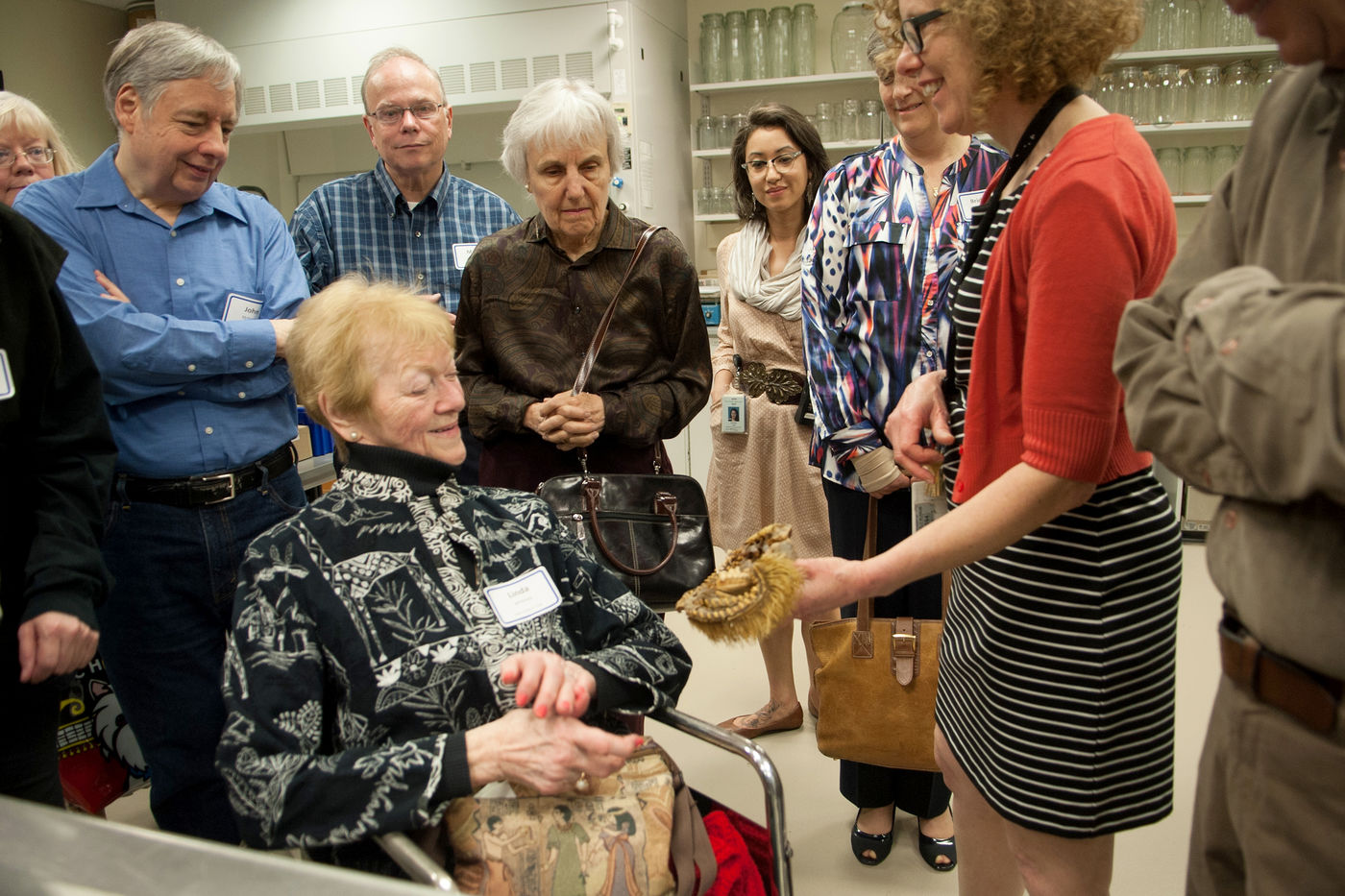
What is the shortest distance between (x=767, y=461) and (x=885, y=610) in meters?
0.83

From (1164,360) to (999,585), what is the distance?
511 millimetres

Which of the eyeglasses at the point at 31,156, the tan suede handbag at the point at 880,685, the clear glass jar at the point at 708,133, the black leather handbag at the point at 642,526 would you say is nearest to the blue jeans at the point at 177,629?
the black leather handbag at the point at 642,526

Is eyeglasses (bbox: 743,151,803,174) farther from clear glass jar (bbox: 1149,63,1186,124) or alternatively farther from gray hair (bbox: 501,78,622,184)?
clear glass jar (bbox: 1149,63,1186,124)

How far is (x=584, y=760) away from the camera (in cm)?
119

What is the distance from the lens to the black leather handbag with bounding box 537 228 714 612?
1.85 meters

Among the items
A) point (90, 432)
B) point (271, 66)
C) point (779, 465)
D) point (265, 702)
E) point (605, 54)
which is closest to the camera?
point (265, 702)

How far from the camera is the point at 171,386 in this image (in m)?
1.76

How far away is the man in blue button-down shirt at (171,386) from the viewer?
174 centimetres

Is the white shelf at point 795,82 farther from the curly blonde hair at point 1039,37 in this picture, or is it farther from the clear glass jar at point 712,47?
the curly blonde hair at point 1039,37

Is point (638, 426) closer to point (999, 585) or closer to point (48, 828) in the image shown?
point (999, 585)

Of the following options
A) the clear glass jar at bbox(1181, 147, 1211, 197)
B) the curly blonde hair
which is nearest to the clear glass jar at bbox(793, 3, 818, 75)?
the clear glass jar at bbox(1181, 147, 1211, 197)

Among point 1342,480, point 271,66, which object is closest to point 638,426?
point 1342,480

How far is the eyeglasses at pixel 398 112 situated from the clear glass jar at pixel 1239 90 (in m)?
4.04

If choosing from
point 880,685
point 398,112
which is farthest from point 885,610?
point 398,112
